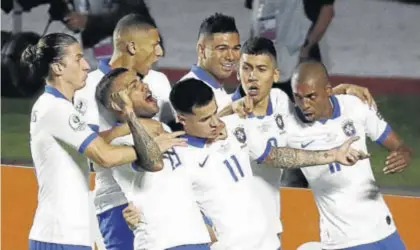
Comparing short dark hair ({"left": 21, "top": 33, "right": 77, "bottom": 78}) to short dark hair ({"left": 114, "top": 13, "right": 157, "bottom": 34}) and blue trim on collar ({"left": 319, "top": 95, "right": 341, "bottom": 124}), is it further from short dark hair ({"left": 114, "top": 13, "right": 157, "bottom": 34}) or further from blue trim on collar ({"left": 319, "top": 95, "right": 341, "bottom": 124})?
blue trim on collar ({"left": 319, "top": 95, "right": 341, "bottom": 124})

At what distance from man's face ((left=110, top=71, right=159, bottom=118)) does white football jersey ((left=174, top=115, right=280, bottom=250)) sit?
→ 8.1 inches

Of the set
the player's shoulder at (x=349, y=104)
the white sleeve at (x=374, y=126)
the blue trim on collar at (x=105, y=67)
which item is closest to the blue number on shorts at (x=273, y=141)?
the player's shoulder at (x=349, y=104)

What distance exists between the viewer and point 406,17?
721cm

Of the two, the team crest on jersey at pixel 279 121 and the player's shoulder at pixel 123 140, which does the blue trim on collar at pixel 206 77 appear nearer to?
the team crest on jersey at pixel 279 121

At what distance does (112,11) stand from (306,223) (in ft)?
6.41

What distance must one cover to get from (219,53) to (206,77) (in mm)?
131

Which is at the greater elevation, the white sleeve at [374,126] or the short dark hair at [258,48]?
the short dark hair at [258,48]

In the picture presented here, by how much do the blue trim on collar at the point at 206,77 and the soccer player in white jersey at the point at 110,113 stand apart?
0.21 m

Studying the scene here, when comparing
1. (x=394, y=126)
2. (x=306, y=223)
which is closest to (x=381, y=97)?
(x=394, y=126)

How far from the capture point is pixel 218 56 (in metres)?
5.44

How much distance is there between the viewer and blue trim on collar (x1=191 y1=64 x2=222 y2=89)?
212 inches

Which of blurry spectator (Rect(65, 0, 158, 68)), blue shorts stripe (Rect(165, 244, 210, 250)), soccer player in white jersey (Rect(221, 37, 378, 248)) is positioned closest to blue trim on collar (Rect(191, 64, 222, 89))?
soccer player in white jersey (Rect(221, 37, 378, 248))

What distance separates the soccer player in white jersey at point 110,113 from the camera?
5.40 metres

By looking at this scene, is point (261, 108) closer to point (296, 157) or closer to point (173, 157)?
point (296, 157)
